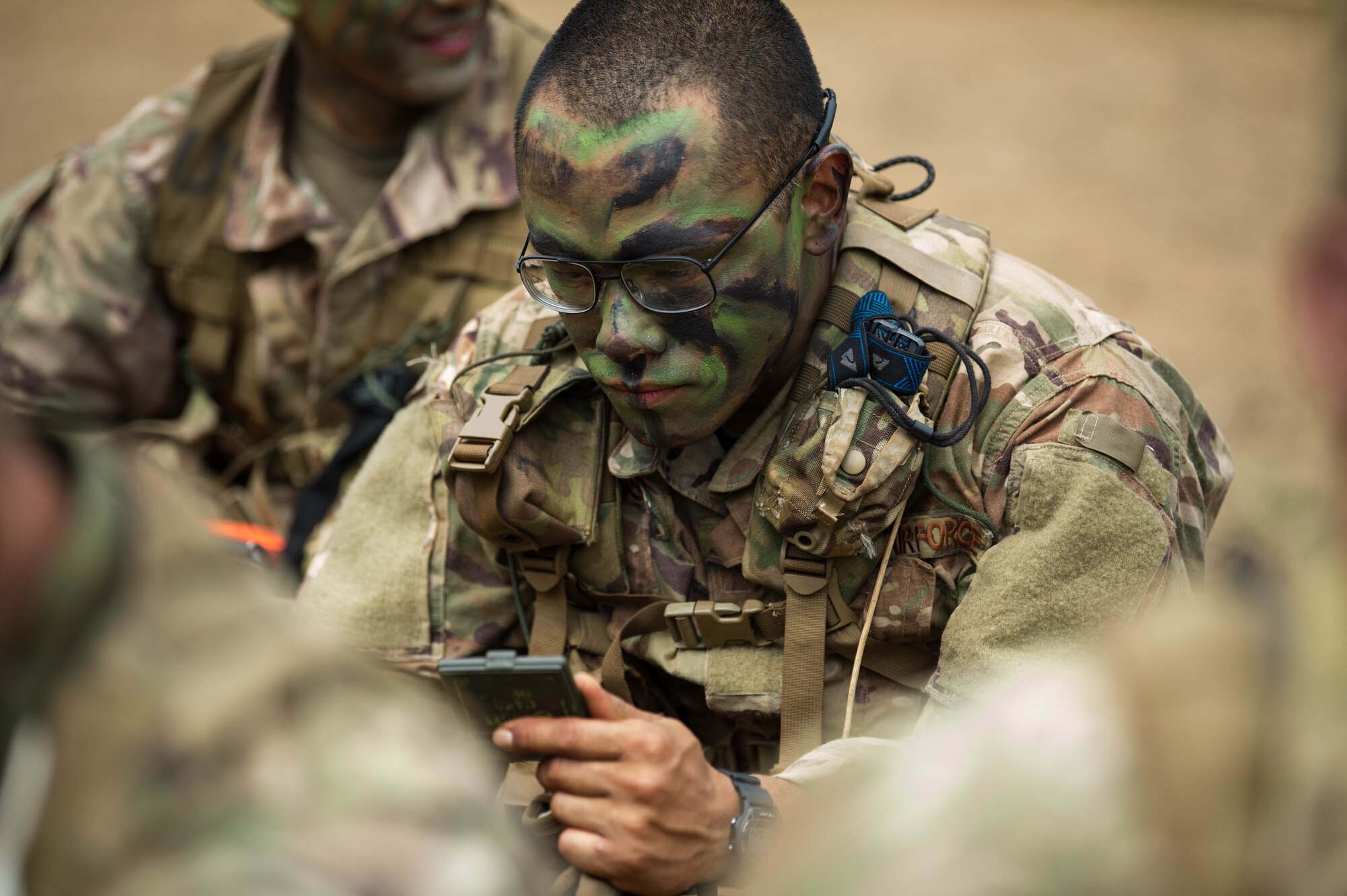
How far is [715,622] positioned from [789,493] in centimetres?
33

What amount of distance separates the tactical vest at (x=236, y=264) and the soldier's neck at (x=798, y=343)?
153 centimetres

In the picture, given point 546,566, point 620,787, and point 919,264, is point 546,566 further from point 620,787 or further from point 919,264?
point 919,264

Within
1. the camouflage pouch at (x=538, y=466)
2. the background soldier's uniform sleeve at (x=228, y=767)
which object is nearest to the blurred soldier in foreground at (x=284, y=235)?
the camouflage pouch at (x=538, y=466)

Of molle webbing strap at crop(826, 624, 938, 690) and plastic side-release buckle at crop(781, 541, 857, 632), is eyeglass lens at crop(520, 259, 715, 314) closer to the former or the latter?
plastic side-release buckle at crop(781, 541, 857, 632)

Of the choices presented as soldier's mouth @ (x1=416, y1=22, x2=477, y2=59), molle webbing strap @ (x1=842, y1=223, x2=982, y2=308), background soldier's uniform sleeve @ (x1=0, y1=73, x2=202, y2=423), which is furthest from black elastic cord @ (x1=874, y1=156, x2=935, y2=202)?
background soldier's uniform sleeve @ (x1=0, y1=73, x2=202, y2=423)

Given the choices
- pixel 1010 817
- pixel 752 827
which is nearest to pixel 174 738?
pixel 1010 817

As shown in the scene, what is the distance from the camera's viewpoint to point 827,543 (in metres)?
2.71

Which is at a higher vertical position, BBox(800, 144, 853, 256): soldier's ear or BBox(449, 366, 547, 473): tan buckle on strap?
BBox(800, 144, 853, 256): soldier's ear

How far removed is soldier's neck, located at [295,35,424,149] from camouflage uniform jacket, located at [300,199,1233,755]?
154 centimetres

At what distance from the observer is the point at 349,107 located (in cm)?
459

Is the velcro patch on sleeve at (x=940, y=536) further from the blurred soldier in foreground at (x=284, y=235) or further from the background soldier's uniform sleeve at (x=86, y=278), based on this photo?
the background soldier's uniform sleeve at (x=86, y=278)

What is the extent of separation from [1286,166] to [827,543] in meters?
8.24

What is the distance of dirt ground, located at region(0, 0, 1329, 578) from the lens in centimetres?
823

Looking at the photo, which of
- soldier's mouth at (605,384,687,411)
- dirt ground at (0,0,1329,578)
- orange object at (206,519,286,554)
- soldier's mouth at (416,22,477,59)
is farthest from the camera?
dirt ground at (0,0,1329,578)
